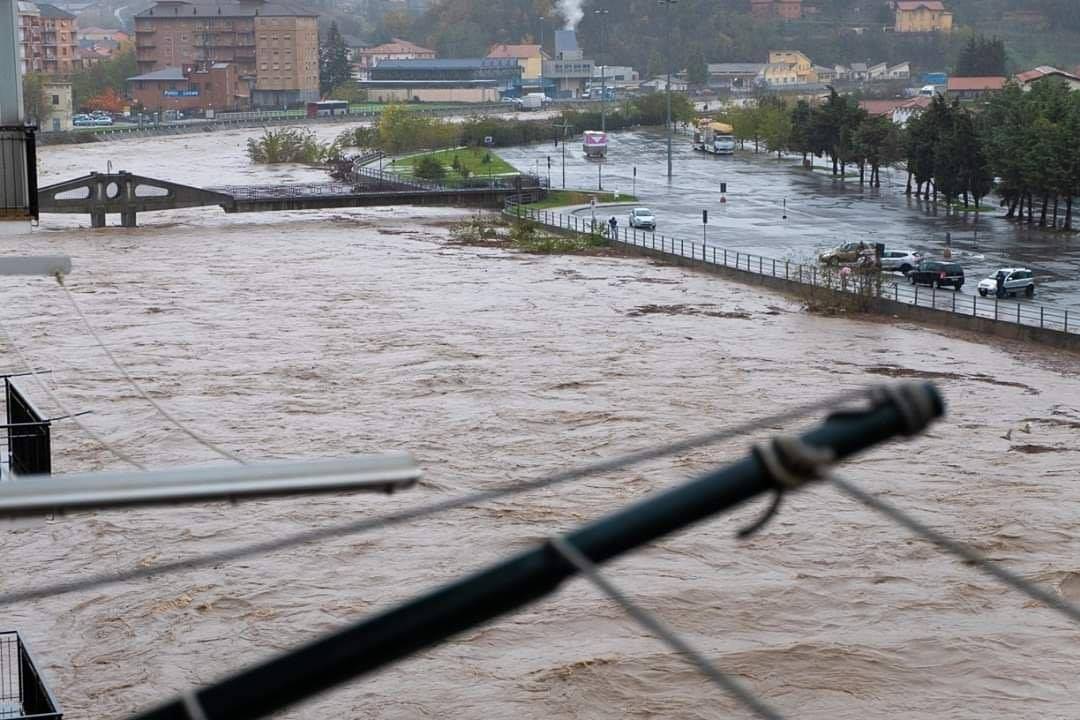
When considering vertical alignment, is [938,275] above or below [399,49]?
below

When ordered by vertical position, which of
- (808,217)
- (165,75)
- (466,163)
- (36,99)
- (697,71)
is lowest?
(808,217)

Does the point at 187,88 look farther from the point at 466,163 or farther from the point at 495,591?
the point at 495,591

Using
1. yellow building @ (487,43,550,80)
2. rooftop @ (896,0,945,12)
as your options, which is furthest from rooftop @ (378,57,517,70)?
rooftop @ (896,0,945,12)

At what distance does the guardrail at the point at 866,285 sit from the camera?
30.2 metres

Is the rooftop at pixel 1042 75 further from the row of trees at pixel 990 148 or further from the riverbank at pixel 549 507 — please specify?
the riverbank at pixel 549 507

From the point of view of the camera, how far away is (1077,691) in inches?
496

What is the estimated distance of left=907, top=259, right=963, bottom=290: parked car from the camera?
35250mm

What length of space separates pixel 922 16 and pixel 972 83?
60.1m

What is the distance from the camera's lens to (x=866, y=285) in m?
32.4

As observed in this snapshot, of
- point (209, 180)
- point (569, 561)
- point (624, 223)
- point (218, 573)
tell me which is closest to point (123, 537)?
point (218, 573)

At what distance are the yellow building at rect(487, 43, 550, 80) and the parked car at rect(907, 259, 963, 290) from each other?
12565 cm

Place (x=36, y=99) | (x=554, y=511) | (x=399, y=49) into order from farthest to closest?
(x=399, y=49), (x=36, y=99), (x=554, y=511)

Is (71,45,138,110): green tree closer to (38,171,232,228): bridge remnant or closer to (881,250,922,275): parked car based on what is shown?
(38,171,232,228): bridge remnant

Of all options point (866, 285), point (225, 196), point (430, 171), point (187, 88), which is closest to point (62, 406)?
point (866, 285)
